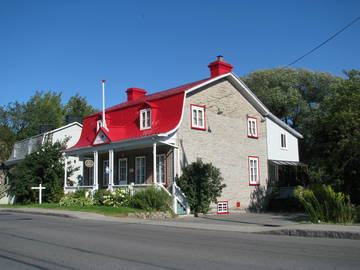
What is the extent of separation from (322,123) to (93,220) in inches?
550

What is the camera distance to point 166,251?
8.50 meters

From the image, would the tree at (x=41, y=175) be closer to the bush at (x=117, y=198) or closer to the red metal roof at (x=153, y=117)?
the red metal roof at (x=153, y=117)

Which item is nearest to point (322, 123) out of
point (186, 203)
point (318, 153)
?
point (318, 153)

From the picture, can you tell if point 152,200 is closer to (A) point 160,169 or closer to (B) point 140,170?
(A) point 160,169

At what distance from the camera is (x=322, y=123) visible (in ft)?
76.0

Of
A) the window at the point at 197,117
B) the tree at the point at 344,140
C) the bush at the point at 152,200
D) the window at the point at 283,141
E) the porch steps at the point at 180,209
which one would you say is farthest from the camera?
the window at the point at 283,141

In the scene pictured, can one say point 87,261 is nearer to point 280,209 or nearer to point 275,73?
point 280,209

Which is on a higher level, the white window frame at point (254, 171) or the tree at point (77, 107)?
the tree at point (77, 107)

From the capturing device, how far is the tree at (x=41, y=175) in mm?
27398

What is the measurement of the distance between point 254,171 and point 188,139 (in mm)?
6439

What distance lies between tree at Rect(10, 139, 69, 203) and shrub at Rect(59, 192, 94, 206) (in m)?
4.21

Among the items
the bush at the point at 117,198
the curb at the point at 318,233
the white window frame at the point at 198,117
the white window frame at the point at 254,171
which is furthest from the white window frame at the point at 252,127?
the curb at the point at 318,233

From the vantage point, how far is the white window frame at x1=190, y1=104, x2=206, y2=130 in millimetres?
22938

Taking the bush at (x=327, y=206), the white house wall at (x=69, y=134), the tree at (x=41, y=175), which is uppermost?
the white house wall at (x=69, y=134)
